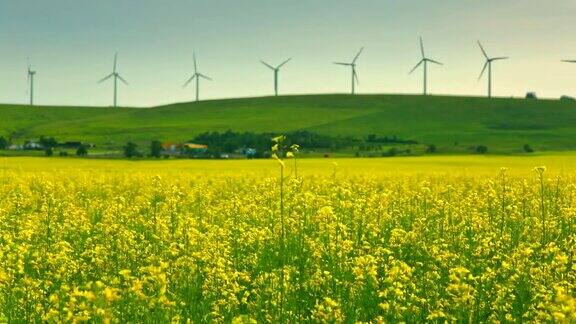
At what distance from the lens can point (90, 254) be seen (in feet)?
39.9

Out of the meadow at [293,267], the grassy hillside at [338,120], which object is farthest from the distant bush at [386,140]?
the meadow at [293,267]

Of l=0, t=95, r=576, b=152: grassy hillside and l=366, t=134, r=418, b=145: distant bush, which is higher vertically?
l=0, t=95, r=576, b=152: grassy hillside

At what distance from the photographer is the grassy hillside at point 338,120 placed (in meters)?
139

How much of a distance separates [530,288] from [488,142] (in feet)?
405

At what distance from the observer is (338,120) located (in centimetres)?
16050

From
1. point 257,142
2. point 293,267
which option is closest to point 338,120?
point 257,142

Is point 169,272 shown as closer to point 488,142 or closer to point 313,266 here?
point 313,266

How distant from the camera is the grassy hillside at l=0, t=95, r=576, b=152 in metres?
139

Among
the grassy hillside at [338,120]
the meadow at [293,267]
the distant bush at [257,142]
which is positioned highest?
the grassy hillside at [338,120]

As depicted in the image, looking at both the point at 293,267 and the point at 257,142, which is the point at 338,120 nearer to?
the point at 257,142

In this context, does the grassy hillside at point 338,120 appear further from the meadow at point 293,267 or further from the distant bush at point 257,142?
the meadow at point 293,267

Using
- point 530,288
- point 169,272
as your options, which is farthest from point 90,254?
point 530,288

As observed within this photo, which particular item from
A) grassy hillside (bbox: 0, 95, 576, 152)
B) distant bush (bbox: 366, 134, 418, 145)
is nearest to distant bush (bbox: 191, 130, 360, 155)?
distant bush (bbox: 366, 134, 418, 145)

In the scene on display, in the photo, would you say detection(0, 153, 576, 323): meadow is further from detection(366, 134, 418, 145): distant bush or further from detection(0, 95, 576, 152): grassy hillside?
detection(0, 95, 576, 152): grassy hillside
